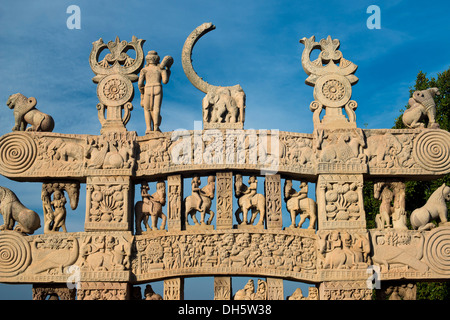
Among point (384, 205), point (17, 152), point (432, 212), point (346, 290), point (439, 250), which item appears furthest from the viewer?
point (384, 205)

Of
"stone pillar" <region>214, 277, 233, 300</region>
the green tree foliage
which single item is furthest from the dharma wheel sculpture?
the green tree foliage

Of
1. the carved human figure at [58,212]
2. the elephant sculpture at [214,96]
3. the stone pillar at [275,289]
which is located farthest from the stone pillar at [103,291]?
the elephant sculpture at [214,96]

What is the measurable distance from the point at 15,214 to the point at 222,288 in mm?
4307

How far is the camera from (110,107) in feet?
43.7

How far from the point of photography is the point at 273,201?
12.6m

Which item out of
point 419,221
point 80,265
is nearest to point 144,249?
point 80,265

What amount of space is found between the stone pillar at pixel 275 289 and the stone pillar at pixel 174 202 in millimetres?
2001

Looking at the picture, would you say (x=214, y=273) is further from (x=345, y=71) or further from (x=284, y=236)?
(x=345, y=71)

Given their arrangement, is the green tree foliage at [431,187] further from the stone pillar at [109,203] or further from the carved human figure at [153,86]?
the stone pillar at [109,203]

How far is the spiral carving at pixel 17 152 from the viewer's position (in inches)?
507

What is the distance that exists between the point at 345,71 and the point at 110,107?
4.85m

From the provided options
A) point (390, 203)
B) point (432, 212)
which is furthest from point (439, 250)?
point (390, 203)

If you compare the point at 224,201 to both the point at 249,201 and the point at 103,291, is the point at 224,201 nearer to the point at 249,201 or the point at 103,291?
the point at 249,201
